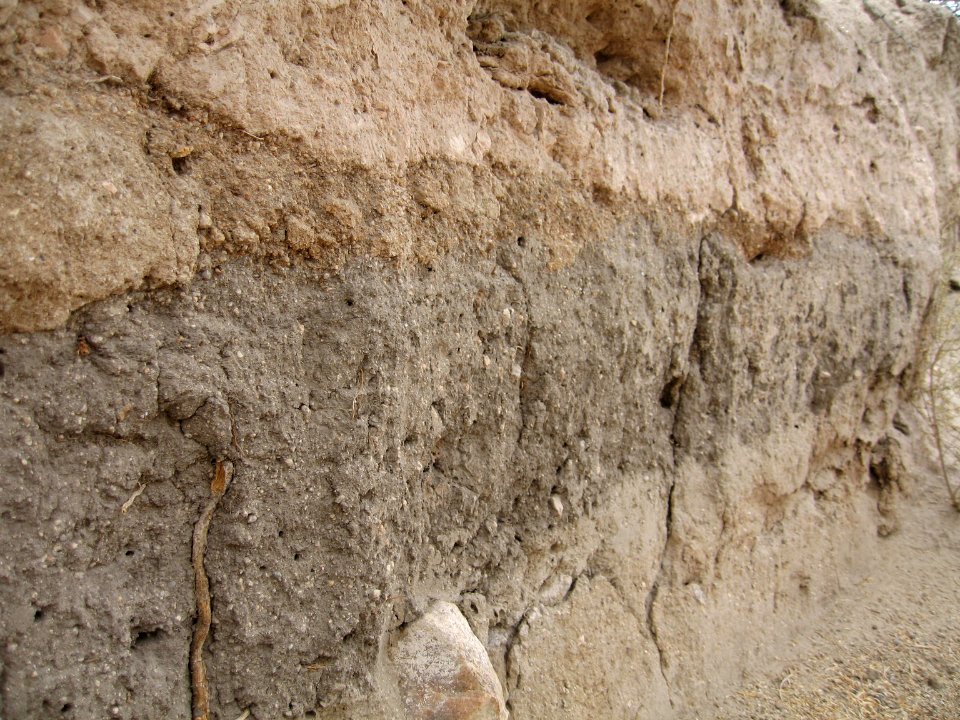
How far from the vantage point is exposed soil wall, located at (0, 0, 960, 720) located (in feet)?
4.25

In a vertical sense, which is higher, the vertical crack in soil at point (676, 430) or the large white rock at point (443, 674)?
the vertical crack in soil at point (676, 430)

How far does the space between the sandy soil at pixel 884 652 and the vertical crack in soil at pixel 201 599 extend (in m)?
1.65

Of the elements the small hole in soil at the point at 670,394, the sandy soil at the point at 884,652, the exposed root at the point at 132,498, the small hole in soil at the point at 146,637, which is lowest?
the sandy soil at the point at 884,652

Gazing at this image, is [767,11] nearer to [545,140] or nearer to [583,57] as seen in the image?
[583,57]

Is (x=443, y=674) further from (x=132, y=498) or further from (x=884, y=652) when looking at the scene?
(x=884, y=652)

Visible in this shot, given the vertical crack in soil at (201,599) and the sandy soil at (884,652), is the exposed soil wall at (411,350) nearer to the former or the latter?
the vertical crack in soil at (201,599)

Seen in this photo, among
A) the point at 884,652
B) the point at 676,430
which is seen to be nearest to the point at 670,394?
the point at 676,430

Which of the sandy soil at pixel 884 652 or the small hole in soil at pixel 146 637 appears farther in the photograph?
the sandy soil at pixel 884 652

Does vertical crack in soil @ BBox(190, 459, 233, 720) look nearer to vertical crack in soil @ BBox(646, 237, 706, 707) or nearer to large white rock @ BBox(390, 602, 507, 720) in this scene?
large white rock @ BBox(390, 602, 507, 720)

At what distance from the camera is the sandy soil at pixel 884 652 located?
268cm

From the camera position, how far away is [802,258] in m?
2.98

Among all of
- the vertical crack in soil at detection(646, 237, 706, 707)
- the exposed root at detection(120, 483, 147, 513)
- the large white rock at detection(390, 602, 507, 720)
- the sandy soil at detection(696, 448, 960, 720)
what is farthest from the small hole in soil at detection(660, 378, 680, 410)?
the exposed root at detection(120, 483, 147, 513)

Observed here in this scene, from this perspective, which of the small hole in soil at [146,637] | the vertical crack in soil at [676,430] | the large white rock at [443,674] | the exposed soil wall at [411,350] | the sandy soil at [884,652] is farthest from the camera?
the sandy soil at [884,652]

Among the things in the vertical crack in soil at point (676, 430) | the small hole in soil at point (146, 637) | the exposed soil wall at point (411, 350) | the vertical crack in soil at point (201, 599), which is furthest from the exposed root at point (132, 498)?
the vertical crack in soil at point (676, 430)
